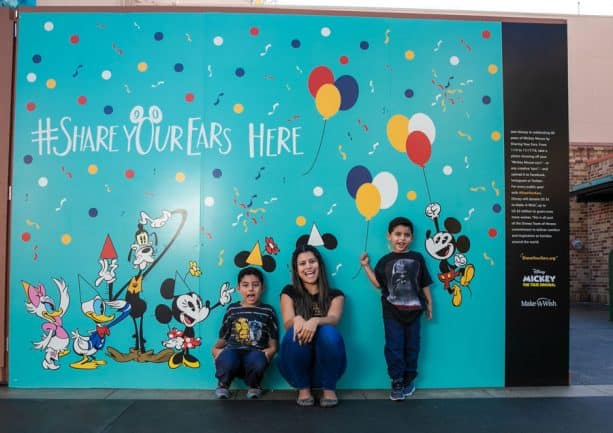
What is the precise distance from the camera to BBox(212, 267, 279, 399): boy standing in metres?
3.30

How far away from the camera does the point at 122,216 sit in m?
3.70

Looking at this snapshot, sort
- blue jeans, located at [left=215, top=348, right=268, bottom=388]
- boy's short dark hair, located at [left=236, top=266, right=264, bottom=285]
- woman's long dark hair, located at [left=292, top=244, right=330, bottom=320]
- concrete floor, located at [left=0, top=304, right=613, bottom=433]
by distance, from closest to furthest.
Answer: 1. concrete floor, located at [left=0, top=304, right=613, bottom=433]
2. blue jeans, located at [left=215, top=348, right=268, bottom=388]
3. woman's long dark hair, located at [left=292, top=244, right=330, bottom=320]
4. boy's short dark hair, located at [left=236, top=266, right=264, bottom=285]

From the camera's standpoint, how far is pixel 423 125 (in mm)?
3814

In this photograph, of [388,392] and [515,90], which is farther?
[515,90]

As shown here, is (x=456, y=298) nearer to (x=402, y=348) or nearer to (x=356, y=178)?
(x=402, y=348)

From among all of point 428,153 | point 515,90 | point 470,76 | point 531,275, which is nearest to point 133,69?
point 428,153

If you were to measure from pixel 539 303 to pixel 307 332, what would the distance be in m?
2.04

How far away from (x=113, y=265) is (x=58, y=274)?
1.51ft

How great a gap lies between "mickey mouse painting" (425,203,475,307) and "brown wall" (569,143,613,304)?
9199mm

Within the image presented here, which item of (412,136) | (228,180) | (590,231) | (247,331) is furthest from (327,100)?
(590,231)

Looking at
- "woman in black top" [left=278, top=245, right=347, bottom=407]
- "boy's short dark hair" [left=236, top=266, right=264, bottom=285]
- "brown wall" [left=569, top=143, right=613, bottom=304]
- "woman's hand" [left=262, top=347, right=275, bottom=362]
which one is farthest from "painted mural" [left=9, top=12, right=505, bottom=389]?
Result: "brown wall" [left=569, top=143, right=613, bottom=304]

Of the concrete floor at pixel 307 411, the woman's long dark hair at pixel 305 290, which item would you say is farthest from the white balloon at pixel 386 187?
the concrete floor at pixel 307 411

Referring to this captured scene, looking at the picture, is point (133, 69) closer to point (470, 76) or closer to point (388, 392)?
point (470, 76)

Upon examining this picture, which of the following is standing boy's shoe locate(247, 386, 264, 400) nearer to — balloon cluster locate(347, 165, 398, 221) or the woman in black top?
the woman in black top
